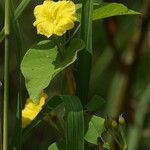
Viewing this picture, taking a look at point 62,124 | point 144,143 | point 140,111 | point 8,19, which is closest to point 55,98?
point 62,124

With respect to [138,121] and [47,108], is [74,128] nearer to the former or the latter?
[47,108]

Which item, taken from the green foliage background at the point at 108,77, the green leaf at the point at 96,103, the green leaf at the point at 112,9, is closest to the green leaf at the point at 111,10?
the green leaf at the point at 112,9

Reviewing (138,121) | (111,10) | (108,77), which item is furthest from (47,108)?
(108,77)

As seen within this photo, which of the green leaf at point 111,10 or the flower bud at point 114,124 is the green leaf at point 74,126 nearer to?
the flower bud at point 114,124

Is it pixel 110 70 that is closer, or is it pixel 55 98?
pixel 55 98

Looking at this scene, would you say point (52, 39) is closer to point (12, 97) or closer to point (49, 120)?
point (49, 120)

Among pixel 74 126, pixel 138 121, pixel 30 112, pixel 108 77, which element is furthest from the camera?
pixel 108 77

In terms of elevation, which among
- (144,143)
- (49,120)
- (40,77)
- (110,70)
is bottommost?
(144,143)
